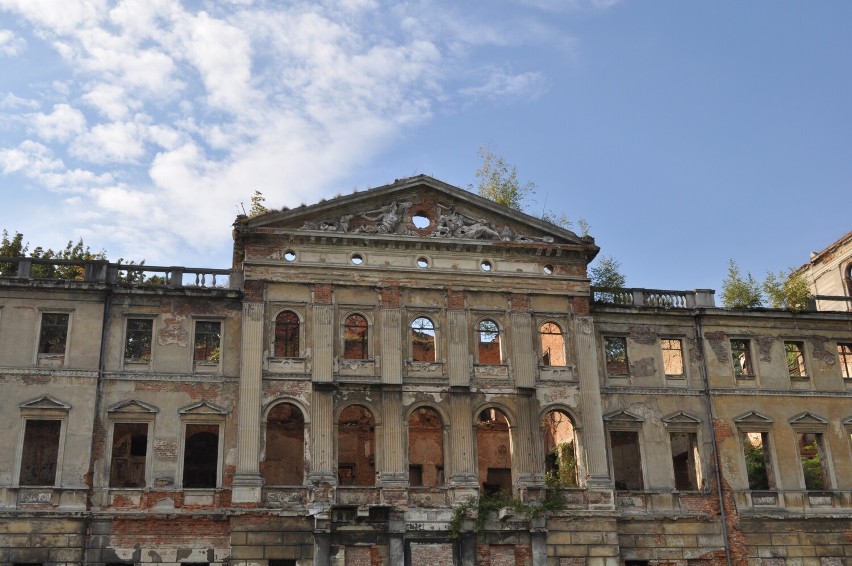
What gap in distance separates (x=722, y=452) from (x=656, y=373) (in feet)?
10.6

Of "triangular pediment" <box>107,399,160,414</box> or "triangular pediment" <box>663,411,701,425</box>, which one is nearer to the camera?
"triangular pediment" <box>107,399,160,414</box>

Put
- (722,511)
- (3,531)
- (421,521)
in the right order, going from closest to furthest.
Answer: (3,531) < (421,521) < (722,511)

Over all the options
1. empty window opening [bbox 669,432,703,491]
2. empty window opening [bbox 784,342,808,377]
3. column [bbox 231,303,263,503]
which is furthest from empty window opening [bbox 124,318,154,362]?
empty window opening [bbox 784,342,808,377]

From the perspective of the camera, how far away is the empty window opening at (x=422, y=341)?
29562 millimetres

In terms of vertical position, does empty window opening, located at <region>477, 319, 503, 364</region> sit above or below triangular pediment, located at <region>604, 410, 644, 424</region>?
above

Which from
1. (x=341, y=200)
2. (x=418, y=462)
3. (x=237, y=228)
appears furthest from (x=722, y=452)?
(x=237, y=228)

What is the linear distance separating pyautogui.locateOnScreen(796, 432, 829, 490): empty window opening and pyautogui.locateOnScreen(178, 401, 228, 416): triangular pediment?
18.6 meters

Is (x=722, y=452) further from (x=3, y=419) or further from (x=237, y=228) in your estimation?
(x=3, y=419)

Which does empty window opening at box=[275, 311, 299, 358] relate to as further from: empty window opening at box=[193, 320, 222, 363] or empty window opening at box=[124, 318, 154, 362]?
empty window opening at box=[124, 318, 154, 362]

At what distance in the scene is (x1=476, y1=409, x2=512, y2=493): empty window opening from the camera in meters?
33.4

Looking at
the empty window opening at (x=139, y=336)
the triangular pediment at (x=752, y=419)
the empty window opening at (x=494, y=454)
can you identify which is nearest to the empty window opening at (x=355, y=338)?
the empty window opening at (x=494, y=454)

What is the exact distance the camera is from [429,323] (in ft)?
97.2

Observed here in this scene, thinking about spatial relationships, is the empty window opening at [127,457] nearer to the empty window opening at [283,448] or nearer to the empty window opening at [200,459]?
the empty window opening at [200,459]

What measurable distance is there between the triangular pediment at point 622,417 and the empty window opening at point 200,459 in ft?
41.5
